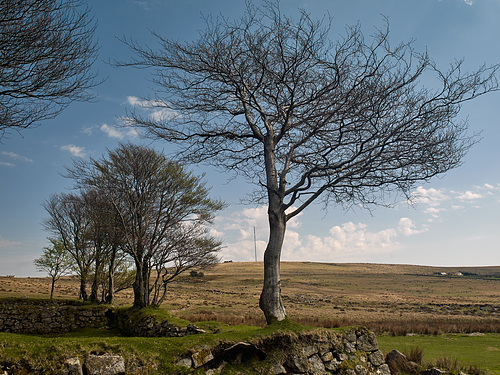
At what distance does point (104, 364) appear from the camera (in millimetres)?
5594

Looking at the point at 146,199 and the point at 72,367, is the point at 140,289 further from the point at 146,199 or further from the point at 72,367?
the point at 72,367

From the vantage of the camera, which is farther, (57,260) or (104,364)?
(57,260)

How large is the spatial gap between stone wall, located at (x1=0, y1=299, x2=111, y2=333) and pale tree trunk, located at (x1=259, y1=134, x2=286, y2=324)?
13099mm

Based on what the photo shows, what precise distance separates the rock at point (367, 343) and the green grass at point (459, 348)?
11.9 ft

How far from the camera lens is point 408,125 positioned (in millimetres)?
9883

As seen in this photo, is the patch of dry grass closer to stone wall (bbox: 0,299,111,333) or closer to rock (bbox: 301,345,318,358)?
stone wall (bbox: 0,299,111,333)

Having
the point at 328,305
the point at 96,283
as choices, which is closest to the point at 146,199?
the point at 96,283

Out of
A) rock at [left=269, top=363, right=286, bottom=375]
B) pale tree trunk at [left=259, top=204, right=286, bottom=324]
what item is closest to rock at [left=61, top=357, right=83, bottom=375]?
rock at [left=269, top=363, right=286, bottom=375]

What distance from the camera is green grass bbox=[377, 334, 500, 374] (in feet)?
38.8

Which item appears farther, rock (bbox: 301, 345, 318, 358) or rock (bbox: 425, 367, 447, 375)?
rock (bbox: 425, 367, 447, 375)

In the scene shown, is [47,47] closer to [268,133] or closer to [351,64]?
[268,133]

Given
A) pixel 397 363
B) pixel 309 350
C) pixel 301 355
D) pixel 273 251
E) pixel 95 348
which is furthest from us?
pixel 397 363

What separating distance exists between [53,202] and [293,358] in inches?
1157

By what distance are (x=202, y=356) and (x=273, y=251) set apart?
371 cm
